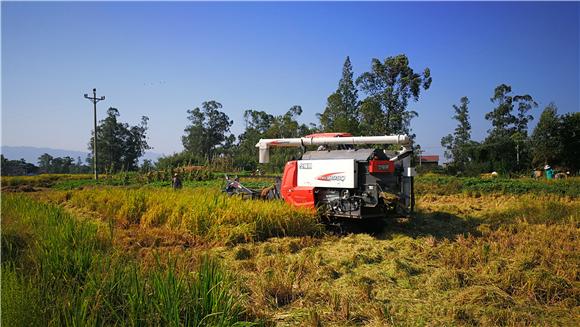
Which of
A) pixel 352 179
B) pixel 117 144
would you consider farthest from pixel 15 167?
pixel 352 179

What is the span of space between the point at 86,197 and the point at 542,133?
27094mm

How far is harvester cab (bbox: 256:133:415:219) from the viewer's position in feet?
24.3

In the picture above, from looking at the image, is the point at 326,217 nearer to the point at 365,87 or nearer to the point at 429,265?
the point at 429,265

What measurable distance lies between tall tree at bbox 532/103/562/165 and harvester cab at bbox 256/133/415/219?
71.2ft

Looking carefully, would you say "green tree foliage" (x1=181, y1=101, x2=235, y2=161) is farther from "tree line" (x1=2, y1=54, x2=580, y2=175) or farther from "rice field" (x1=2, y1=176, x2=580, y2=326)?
"rice field" (x1=2, y1=176, x2=580, y2=326)

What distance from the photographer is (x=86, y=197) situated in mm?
10922

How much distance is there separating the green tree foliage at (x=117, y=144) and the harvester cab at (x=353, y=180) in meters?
48.6

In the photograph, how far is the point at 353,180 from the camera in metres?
7.35

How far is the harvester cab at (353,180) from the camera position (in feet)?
24.3

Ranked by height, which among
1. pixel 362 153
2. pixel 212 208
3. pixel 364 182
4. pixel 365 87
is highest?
pixel 365 87

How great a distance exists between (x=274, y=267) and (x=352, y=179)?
9.52ft

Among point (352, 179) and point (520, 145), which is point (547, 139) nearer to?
point (520, 145)

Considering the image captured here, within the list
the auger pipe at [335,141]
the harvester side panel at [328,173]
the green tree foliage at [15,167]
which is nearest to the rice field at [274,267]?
the harvester side panel at [328,173]

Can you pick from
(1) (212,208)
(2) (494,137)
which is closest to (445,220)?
(1) (212,208)
